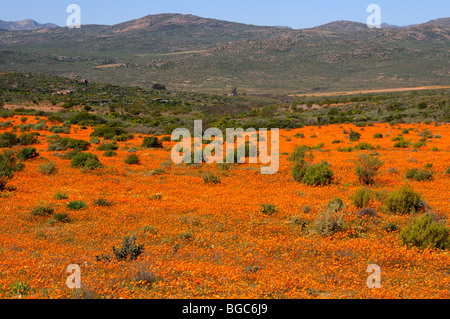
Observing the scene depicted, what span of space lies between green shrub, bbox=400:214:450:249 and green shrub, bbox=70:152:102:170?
50.0ft

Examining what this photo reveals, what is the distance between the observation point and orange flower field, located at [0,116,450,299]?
650cm

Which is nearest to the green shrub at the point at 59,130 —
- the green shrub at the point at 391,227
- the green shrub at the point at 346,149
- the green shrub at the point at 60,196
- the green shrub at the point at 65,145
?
the green shrub at the point at 65,145

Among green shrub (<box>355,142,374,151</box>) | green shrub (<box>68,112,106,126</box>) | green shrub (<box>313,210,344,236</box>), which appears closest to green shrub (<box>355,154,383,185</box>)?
green shrub (<box>313,210,344,236</box>)

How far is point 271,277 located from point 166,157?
1865cm

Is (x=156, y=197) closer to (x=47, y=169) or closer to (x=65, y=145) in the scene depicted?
(x=47, y=169)

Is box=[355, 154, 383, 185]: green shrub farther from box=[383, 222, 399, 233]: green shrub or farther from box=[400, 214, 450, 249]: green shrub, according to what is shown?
box=[400, 214, 450, 249]: green shrub

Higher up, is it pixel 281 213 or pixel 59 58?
pixel 59 58

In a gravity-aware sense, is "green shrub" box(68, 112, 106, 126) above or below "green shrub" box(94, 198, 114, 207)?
above

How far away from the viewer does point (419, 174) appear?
16.8m

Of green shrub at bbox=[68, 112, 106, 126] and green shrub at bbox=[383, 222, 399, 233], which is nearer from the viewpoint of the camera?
green shrub at bbox=[383, 222, 399, 233]

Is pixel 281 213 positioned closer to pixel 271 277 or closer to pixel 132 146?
pixel 271 277

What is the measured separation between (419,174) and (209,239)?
463 inches

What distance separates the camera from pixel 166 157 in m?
24.8
